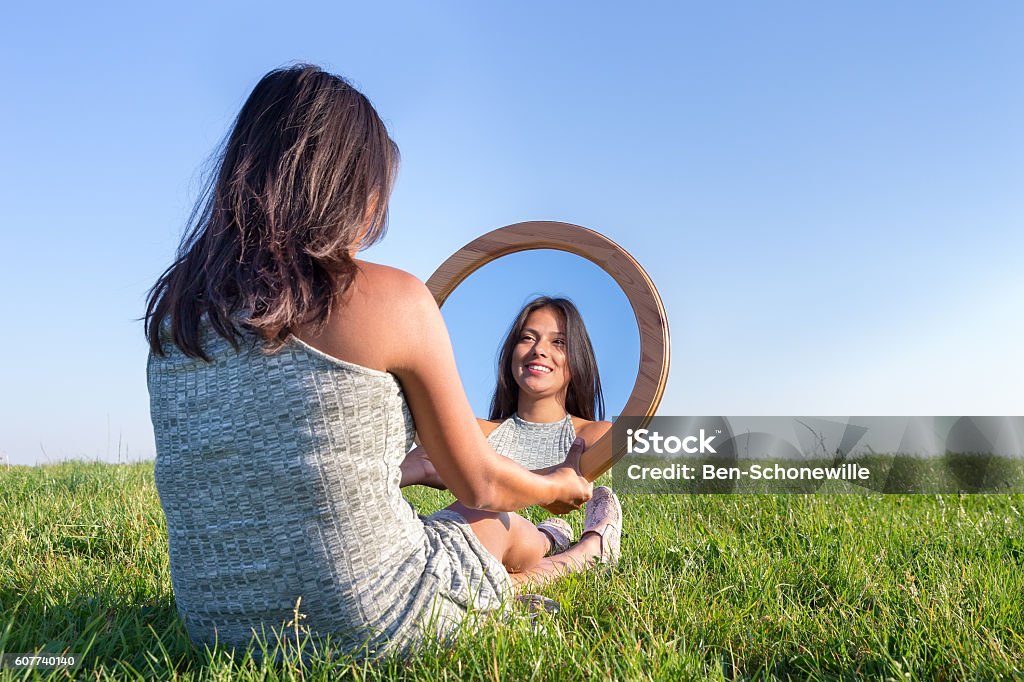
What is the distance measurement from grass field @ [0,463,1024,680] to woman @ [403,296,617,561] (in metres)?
0.65

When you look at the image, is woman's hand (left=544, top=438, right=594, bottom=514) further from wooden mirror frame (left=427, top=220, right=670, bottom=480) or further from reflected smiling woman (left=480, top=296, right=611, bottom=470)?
reflected smiling woman (left=480, top=296, right=611, bottom=470)

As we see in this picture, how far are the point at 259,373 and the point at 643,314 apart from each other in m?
2.03

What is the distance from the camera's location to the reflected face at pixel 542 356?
390 centimetres

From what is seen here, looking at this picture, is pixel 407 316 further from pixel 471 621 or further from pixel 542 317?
pixel 542 317

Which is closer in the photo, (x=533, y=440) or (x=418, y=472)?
(x=418, y=472)

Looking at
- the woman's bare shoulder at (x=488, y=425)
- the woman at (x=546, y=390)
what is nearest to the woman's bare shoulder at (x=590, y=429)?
the woman at (x=546, y=390)

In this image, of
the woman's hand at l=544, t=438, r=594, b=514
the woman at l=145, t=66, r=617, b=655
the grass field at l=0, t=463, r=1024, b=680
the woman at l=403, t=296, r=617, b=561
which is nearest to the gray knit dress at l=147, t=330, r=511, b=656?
the woman at l=145, t=66, r=617, b=655

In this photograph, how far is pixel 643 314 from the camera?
3717mm

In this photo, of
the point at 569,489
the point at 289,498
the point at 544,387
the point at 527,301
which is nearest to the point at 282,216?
the point at 289,498

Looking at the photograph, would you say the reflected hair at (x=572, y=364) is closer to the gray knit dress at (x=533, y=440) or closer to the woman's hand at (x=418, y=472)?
the gray knit dress at (x=533, y=440)

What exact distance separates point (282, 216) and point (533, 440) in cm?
204

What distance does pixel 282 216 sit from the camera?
2242 mm

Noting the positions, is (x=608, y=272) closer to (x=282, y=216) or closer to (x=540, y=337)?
(x=540, y=337)

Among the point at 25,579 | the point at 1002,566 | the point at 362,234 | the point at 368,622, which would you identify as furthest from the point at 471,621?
the point at 1002,566
